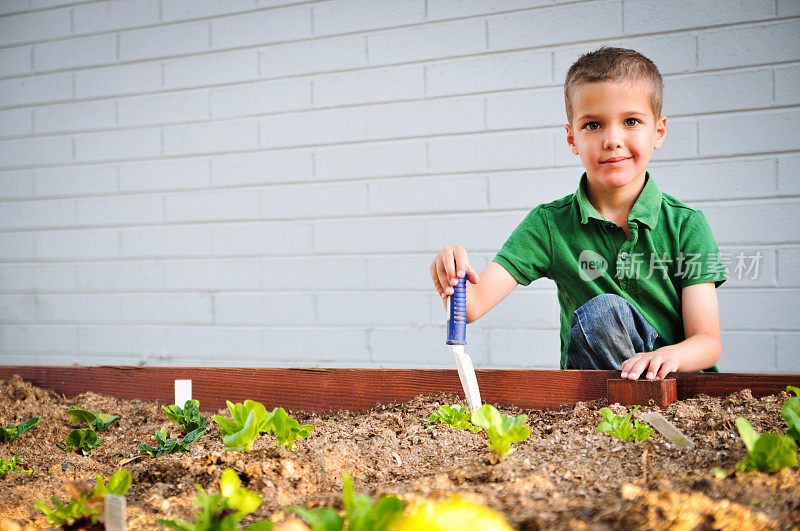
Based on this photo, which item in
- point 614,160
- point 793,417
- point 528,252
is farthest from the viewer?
point 528,252

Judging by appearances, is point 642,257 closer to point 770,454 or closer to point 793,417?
point 793,417

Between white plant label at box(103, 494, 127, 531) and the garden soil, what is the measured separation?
8 centimetres

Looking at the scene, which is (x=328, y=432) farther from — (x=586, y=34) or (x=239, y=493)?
(x=586, y=34)

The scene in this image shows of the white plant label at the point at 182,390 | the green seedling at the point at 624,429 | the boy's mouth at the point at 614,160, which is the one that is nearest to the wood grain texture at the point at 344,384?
the white plant label at the point at 182,390

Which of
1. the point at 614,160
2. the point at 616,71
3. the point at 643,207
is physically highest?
the point at 616,71

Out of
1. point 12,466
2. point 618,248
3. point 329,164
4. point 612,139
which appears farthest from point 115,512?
point 329,164

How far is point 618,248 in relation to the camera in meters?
1.66

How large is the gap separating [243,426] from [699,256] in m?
1.24

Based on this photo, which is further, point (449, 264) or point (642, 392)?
point (449, 264)

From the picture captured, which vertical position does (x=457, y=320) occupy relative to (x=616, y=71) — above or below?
below

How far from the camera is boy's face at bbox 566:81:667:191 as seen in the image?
1492 millimetres

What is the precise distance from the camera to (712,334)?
153 cm

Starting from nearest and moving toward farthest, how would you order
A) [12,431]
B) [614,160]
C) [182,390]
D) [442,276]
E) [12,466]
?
[12,466], [12,431], [442,276], [182,390], [614,160]

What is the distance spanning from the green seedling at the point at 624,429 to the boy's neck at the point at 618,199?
0.84m
